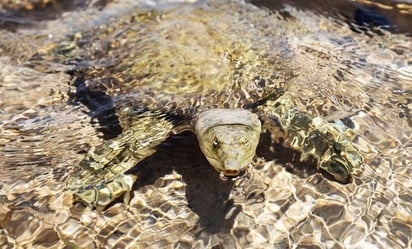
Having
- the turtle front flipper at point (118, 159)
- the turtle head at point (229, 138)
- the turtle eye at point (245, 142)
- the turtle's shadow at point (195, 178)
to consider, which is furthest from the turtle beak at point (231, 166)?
the turtle front flipper at point (118, 159)

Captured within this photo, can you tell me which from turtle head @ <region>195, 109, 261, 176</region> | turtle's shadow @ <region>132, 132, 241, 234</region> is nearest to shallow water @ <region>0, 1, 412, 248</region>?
turtle's shadow @ <region>132, 132, 241, 234</region>

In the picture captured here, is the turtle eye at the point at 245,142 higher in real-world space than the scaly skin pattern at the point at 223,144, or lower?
higher

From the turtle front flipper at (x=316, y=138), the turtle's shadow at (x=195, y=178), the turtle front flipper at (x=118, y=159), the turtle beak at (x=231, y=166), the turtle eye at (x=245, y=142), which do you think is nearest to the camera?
the turtle beak at (x=231, y=166)

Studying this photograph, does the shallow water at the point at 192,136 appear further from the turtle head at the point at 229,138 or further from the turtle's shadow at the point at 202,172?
the turtle head at the point at 229,138

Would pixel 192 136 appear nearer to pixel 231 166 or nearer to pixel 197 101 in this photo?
pixel 197 101

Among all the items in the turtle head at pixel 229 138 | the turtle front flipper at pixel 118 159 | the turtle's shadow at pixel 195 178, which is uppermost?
the turtle head at pixel 229 138

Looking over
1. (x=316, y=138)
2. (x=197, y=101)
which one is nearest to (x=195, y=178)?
(x=197, y=101)

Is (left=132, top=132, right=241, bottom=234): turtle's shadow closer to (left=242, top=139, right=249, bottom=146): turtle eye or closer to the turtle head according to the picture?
the turtle head
